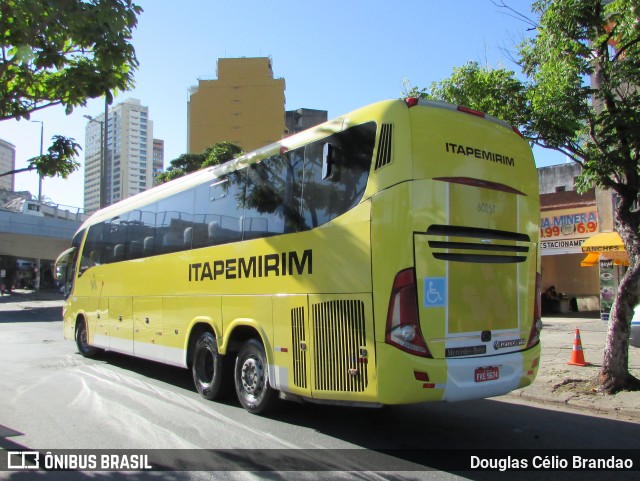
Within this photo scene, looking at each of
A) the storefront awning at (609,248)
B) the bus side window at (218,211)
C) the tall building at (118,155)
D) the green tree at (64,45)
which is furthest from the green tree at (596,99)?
the tall building at (118,155)

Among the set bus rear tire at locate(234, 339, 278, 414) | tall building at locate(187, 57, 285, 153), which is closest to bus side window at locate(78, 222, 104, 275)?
bus rear tire at locate(234, 339, 278, 414)

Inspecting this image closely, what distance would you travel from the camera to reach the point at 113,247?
429 inches

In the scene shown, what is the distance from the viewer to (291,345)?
5836 millimetres

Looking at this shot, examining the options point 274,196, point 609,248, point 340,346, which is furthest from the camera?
point 609,248

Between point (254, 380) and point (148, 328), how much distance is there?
3.40 meters

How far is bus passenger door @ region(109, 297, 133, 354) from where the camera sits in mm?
9930

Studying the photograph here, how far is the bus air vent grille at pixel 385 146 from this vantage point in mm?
5094

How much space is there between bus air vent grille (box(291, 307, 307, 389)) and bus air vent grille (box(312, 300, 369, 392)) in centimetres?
20

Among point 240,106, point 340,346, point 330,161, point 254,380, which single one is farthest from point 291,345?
point 240,106

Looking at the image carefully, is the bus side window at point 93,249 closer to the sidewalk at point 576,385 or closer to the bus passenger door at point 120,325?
the bus passenger door at point 120,325

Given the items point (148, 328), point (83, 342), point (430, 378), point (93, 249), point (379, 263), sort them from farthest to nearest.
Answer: point (83, 342)
point (93, 249)
point (148, 328)
point (379, 263)
point (430, 378)

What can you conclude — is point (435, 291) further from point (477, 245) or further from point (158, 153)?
point (158, 153)

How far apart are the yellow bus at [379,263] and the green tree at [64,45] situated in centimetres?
212

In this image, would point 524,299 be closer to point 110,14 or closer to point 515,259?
point 515,259
